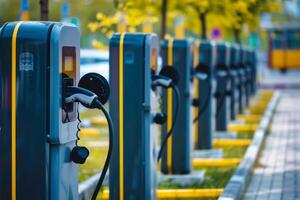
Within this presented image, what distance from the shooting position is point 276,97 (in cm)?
2472

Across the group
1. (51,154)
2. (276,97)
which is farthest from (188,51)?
(276,97)

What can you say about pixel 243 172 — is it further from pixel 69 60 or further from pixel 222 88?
pixel 222 88

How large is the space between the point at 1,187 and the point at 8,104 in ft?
1.66

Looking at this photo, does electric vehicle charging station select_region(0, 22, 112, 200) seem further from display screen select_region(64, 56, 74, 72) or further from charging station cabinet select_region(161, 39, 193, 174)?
charging station cabinet select_region(161, 39, 193, 174)

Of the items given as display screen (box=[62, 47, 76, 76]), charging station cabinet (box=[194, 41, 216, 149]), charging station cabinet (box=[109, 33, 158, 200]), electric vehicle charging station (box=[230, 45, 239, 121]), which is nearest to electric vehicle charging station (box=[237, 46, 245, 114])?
electric vehicle charging station (box=[230, 45, 239, 121])

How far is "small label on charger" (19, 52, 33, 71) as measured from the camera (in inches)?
201

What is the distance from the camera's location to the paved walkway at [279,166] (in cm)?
904

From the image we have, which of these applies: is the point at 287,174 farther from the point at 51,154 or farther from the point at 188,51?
the point at 51,154

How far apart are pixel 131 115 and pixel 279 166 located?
4.69 metres

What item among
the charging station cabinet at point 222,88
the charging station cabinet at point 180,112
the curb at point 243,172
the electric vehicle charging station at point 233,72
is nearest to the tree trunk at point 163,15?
the charging station cabinet at point 222,88

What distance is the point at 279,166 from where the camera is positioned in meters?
11.1

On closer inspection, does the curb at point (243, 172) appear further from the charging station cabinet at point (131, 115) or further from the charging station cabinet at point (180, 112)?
the charging station cabinet at point (131, 115)

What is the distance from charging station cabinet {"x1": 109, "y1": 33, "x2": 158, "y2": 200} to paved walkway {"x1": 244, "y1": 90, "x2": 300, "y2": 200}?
7.19ft

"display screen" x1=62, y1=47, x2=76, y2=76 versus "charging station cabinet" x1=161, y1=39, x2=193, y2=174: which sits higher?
"display screen" x1=62, y1=47, x2=76, y2=76
